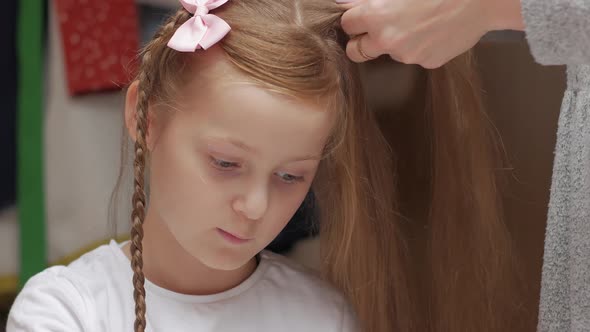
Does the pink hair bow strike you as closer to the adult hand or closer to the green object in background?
the adult hand

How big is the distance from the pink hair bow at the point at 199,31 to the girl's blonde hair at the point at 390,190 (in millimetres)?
22

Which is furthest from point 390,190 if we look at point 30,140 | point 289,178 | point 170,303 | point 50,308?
point 30,140

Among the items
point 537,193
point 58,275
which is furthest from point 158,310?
point 537,193

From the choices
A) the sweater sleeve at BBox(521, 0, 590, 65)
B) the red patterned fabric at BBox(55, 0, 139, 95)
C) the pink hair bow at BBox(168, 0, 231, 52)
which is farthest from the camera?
the red patterned fabric at BBox(55, 0, 139, 95)

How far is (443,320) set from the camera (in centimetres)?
102

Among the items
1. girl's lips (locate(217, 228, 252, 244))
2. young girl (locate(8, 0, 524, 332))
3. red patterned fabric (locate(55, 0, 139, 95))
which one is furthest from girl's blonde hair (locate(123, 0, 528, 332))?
red patterned fabric (locate(55, 0, 139, 95))

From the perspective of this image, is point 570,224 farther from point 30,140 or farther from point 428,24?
point 30,140

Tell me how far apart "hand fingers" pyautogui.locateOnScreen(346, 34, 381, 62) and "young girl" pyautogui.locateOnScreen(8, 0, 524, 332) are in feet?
0.05

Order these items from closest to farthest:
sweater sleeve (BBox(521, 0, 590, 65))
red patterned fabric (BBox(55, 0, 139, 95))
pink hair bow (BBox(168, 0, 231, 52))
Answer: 1. sweater sleeve (BBox(521, 0, 590, 65))
2. pink hair bow (BBox(168, 0, 231, 52))
3. red patterned fabric (BBox(55, 0, 139, 95))

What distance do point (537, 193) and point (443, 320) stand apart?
0.19m

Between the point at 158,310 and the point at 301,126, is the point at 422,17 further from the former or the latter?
the point at 158,310

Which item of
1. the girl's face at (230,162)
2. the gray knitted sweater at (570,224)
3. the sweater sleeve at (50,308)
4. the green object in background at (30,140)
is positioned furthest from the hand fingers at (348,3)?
the green object in background at (30,140)

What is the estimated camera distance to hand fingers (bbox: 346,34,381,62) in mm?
818

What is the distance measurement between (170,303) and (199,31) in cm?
29
